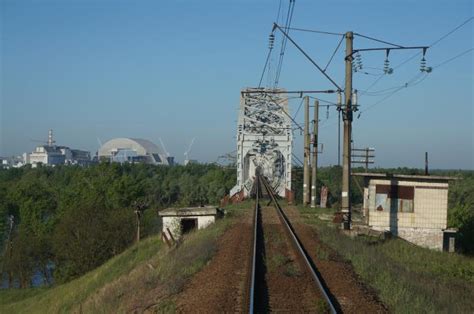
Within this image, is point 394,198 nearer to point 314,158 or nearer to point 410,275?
point 314,158

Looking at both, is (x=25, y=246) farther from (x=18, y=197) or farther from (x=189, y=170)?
(x=189, y=170)

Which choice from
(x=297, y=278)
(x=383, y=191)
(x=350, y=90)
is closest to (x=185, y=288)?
(x=297, y=278)

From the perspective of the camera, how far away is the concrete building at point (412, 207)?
28.5 meters

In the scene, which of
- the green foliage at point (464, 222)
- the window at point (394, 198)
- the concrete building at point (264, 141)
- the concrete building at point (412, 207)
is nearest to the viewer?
the concrete building at point (412, 207)

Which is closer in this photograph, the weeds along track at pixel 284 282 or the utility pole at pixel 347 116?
the weeds along track at pixel 284 282

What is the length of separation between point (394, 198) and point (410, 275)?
13.8 m

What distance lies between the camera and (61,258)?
5962 centimetres

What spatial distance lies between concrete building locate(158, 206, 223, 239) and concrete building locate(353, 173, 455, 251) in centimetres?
735

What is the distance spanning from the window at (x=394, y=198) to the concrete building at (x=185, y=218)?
7515 millimetres

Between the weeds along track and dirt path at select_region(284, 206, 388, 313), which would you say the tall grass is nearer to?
dirt path at select_region(284, 206, 388, 313)

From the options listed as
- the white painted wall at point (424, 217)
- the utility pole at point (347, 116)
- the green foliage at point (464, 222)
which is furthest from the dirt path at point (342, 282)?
the green foliage at point (464, 222)

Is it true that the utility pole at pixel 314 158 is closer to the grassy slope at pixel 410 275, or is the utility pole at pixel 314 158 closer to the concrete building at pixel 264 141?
the grassy slope at pixel 410 275

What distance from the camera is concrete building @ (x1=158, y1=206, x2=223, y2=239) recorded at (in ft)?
94.4

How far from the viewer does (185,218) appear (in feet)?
95.7
